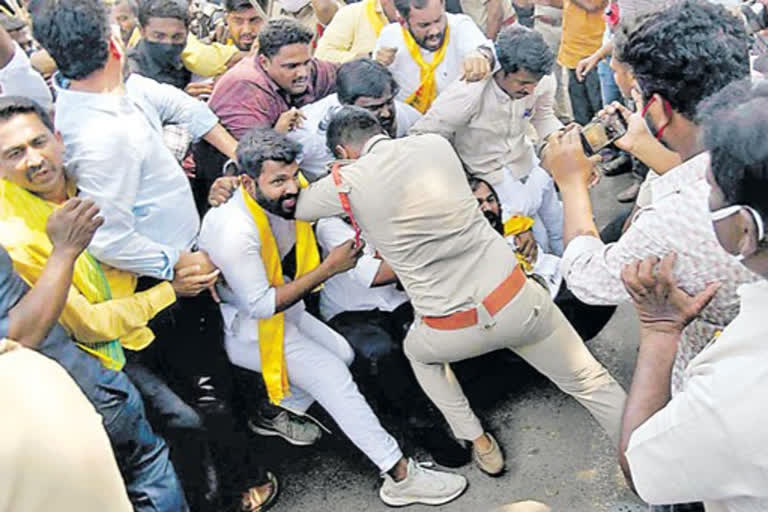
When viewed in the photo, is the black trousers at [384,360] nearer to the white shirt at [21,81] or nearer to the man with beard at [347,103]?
the man with beard at [347,103]

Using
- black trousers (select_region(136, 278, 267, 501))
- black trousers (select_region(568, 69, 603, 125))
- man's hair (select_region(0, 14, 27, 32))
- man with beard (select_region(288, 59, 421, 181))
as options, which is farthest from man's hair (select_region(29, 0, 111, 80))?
black trousers (select_region(568, 69, 603, 125))

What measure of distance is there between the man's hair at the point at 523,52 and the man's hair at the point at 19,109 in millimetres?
1973

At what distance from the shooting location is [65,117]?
2664 mm

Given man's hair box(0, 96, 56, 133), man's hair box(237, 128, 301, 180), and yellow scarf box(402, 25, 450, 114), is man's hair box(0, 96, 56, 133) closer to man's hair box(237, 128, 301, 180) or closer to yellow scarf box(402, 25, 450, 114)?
man's hair box(237, 128, 301, 180)

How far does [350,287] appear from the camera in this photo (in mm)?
3426

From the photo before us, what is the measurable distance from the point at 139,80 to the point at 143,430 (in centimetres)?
156

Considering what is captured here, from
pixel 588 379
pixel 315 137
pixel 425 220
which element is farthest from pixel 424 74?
pixel 588 379

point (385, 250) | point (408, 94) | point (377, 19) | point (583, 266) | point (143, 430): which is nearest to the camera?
point (583, 266)

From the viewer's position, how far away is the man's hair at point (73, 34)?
8.68 feet

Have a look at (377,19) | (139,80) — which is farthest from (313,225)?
(377,19)

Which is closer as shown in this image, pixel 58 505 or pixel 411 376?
pixel 58 505

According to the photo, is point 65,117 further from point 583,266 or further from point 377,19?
point 377,19

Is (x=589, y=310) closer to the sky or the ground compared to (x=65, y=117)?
closer to the ground

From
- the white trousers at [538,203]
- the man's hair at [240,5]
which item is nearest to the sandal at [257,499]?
the white trousers at [538,203]
